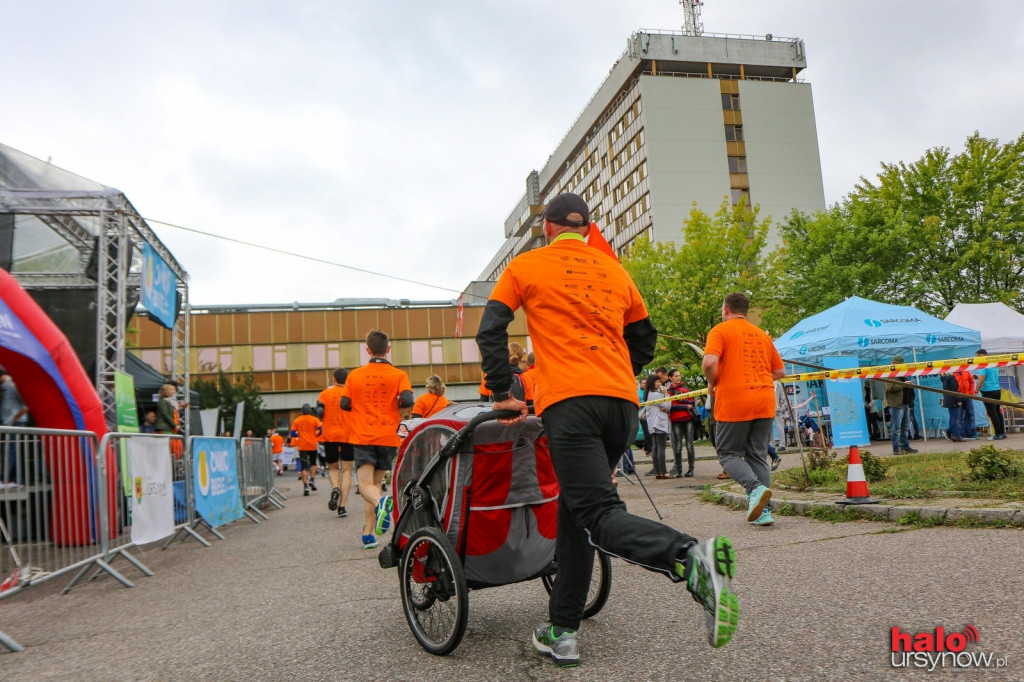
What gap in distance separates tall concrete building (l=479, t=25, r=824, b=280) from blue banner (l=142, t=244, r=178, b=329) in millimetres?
47117

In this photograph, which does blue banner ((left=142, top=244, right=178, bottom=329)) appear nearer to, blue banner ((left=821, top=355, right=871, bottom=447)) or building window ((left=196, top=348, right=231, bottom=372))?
blue banner ((left=821, top=355, right=871, bottom=447))

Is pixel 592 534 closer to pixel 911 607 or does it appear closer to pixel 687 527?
pixel 911 607

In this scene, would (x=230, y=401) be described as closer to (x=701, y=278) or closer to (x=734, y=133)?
(x=701, y=278)

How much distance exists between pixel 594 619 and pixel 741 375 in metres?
3.10

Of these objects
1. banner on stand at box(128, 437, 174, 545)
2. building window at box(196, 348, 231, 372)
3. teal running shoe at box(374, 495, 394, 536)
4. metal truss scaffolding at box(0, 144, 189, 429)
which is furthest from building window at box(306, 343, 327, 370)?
teal running shoe at box(374, 495, 394, 536)

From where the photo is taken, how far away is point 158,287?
40.4 ft

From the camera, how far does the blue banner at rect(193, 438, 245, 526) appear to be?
914 centimetres

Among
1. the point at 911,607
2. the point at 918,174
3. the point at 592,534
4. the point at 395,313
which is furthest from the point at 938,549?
the point at 395,313

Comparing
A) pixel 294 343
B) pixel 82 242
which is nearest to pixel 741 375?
pixel 82 242

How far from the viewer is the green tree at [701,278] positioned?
107 feet

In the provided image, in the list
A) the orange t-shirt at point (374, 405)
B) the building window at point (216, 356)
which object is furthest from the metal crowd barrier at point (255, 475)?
the building window at point (216, 356)

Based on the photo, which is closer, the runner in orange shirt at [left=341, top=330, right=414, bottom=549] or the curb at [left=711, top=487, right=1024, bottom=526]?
the curb at [left=711, top=487, right=1024, bottom=526]

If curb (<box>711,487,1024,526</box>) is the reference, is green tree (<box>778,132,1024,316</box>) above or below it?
above

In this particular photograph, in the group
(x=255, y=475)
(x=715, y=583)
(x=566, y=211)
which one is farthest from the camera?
(x=255, y=475)
